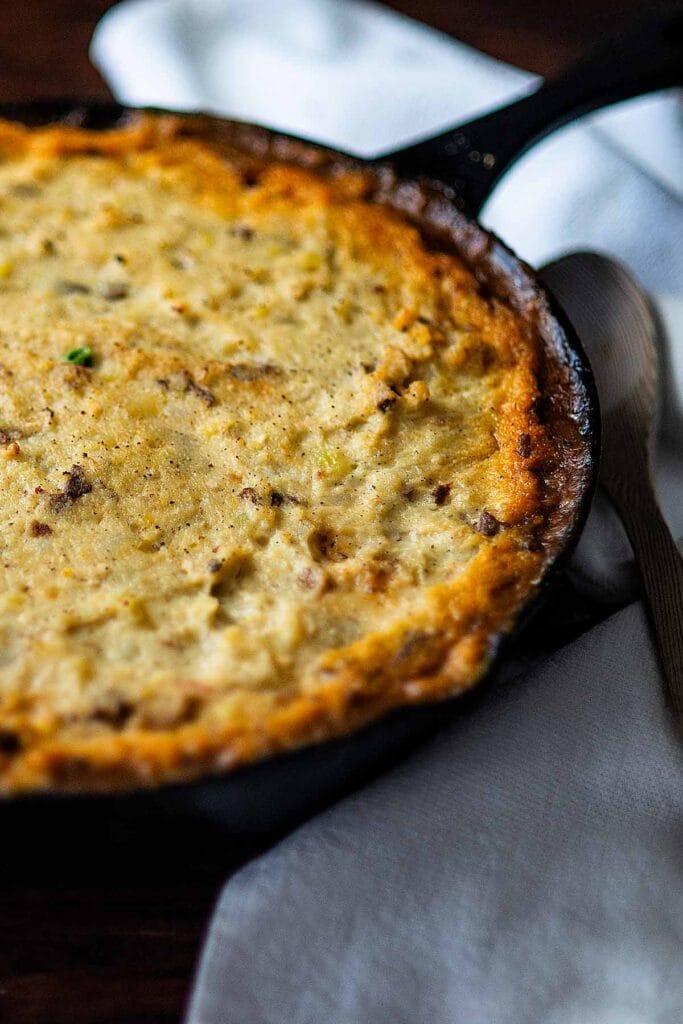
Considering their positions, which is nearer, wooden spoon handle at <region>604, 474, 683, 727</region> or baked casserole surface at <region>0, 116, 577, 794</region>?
baked casserole surface at <region>0, 116, 577, 794</region>

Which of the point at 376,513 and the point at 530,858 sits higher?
the point at 376,513

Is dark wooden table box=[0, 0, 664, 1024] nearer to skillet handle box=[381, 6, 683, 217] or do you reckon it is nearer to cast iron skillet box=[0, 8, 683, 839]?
cast iron skillet box=[0, 8, 683, 839]

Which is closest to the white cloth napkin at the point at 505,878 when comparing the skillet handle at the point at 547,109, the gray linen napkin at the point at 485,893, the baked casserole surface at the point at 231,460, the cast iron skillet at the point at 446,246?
the gray linen napkin at the point at 485,893

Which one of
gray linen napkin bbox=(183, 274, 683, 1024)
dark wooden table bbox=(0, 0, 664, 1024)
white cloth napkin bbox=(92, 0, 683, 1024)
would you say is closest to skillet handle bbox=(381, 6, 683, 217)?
white cloth napkin bbox=(92, 0, 683, 1024)

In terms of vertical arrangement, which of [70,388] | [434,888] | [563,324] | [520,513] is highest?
[563,324]

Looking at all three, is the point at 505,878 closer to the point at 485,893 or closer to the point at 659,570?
the point at 485,893

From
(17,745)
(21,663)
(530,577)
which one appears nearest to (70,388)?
(21,663)

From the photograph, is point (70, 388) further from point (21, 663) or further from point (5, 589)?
point (21, 663)
